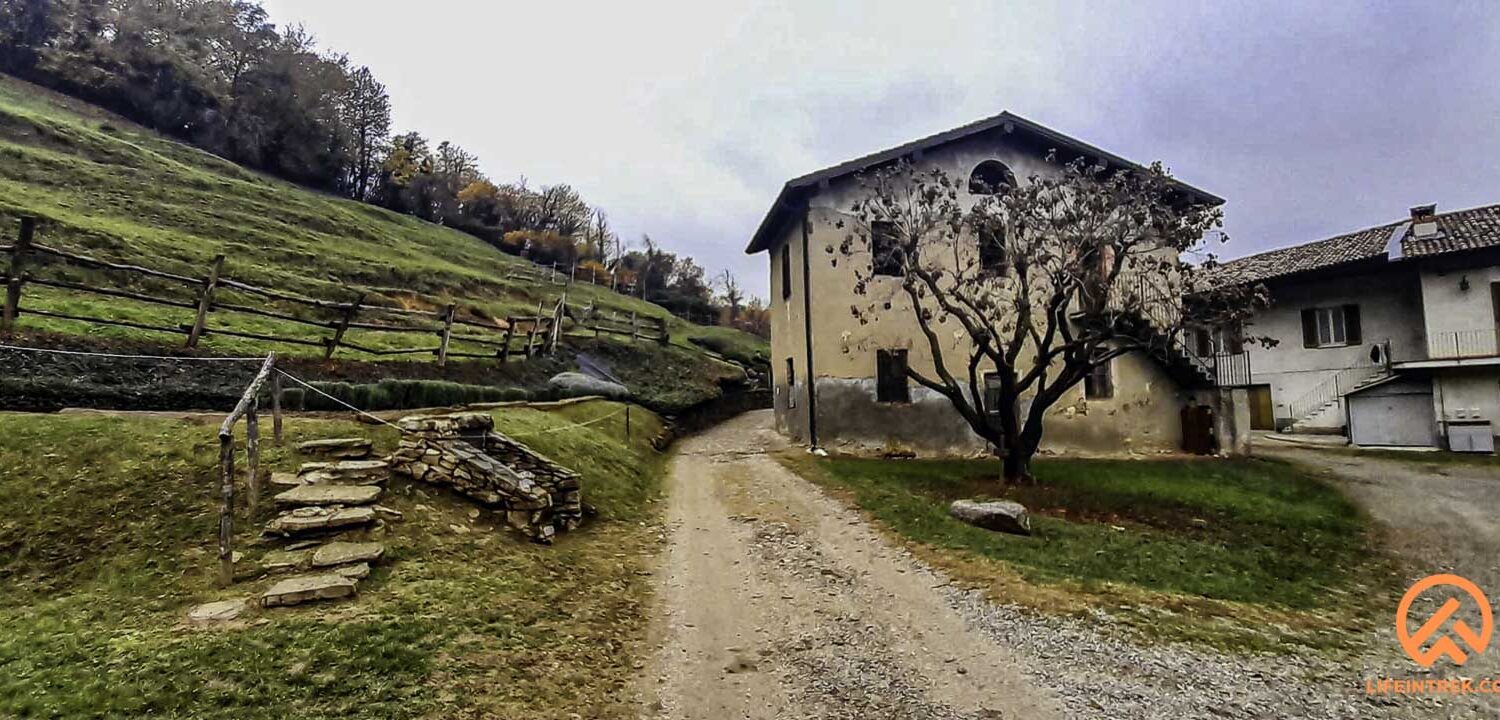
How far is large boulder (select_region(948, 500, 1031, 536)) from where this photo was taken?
9.53 metres

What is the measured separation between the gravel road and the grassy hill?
12.4 m

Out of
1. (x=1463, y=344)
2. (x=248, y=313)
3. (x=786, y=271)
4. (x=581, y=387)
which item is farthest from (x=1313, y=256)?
(x=248, y=313)

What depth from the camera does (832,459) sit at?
15.7 m

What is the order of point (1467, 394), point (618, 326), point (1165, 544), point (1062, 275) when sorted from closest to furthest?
point (1165, 544), point (1062, 275), point (1467, 394), point (618, 326)

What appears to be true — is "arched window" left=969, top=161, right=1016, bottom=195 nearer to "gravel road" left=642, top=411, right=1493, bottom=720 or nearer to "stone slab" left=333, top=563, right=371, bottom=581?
"gravel road" left=642, top=411, right=1493, bottom=720

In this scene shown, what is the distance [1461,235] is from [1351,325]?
12.9 feet

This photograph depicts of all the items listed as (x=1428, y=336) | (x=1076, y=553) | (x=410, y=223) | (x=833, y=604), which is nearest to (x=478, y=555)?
(x=833, y=604)

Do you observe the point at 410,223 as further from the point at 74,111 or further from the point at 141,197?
the point at 141,197

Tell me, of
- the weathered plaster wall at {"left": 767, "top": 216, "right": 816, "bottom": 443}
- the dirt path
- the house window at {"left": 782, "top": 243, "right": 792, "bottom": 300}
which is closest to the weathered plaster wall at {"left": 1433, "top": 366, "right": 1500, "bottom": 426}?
the weathered plaster wall at {"left": 767, "top": 216, "right": 816, "bottom": 443}

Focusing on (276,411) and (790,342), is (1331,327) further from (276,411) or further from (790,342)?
(276,411)

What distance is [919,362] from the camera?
16875 millimetres

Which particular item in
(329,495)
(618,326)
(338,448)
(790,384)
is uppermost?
(618,326)

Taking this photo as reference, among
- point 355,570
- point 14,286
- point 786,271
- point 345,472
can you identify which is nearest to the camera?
point 355,570

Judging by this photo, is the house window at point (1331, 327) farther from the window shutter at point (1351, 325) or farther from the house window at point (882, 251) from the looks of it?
the house window at point (882, 251)
